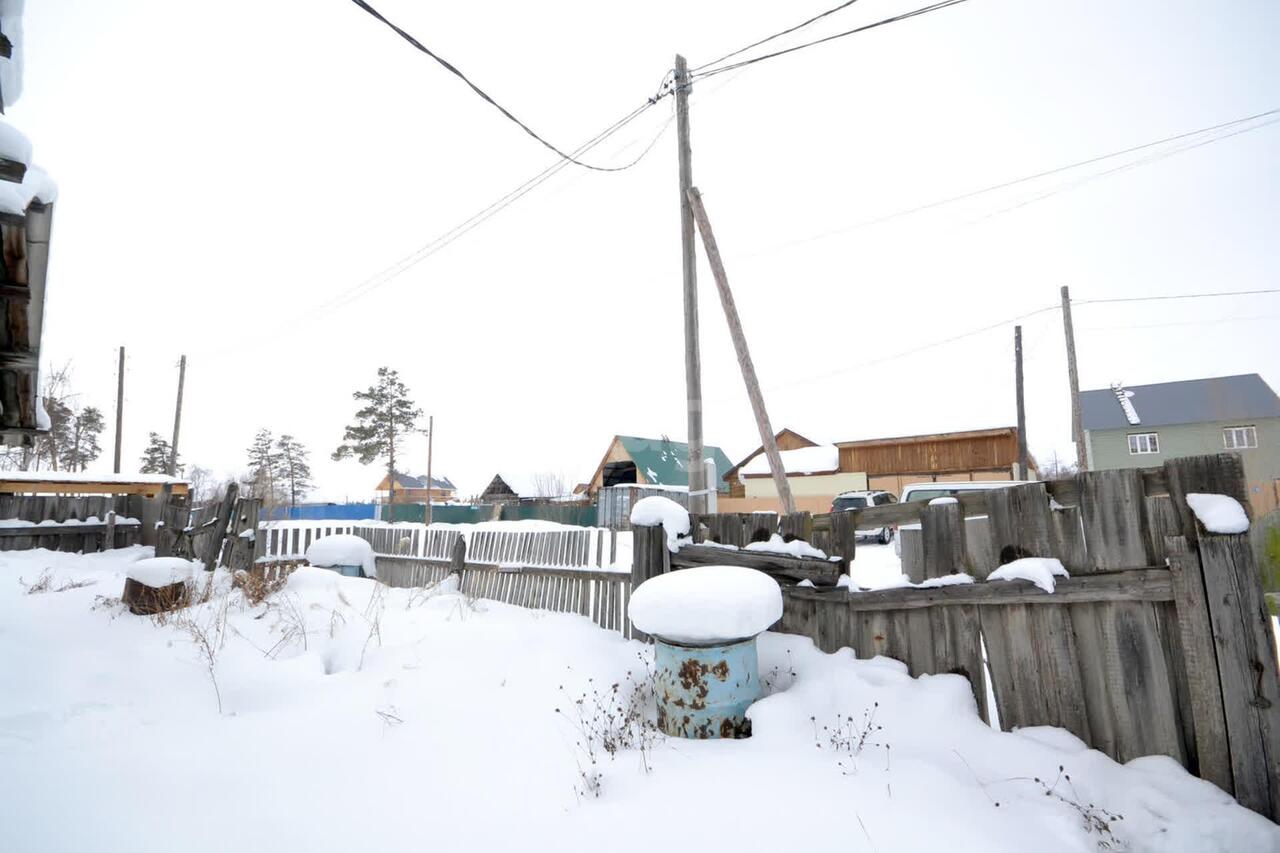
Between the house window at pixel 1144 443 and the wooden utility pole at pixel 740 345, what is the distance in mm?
33131

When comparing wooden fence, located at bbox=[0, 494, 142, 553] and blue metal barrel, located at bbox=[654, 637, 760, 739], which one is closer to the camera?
blue metal barrel, located at bbox=[654, 637, 760, 739]

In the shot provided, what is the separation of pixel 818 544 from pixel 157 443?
209ft

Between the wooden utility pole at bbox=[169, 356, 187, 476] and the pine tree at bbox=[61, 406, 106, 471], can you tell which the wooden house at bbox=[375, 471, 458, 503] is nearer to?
the pine tree at bbox=[61, 406, 106, 471]

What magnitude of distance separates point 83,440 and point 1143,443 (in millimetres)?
67602

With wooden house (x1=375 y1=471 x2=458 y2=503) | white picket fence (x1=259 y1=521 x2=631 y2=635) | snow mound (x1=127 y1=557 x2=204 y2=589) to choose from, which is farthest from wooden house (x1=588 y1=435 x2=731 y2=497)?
wooden house (x1=375 y1=471 x2=458 y2=503)

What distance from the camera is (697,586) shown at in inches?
142

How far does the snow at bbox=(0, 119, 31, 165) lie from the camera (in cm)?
265

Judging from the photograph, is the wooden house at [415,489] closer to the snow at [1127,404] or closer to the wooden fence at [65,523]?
the wooden fence at [65,523]

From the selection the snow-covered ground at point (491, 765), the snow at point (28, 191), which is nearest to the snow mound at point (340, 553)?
the snow-covered ground at point (491, 765)

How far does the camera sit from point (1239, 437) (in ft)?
94.0

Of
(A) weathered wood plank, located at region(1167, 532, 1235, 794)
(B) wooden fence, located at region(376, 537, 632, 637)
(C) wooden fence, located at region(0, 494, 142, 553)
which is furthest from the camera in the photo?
(C) wooden fence, located at region(0, 494, 142, 553)

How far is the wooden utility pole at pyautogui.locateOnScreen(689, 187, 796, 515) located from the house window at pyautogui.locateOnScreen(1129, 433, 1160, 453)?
33131mm

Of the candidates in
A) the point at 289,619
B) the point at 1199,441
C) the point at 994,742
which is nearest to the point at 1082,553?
the point at 994,742

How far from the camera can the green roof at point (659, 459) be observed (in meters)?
32.7
